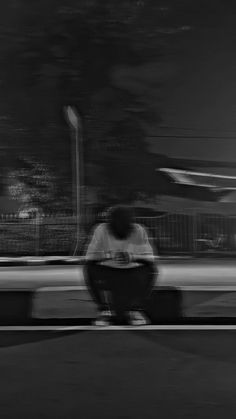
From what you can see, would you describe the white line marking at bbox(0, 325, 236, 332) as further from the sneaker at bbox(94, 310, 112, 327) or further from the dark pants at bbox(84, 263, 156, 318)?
the dark pants at bbox(84, 263, 156, 318)

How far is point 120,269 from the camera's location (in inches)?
213

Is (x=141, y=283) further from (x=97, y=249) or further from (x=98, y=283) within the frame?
(x=97, y=249)

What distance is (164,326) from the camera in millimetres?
5266

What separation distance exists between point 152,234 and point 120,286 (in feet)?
34.8

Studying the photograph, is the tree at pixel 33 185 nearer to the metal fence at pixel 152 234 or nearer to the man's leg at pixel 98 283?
the metal fence at pixel 152 234

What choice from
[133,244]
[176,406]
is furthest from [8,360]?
[133,244]

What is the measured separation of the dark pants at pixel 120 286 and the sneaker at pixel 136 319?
0.05 metres

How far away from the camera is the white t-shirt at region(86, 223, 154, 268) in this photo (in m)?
5.48

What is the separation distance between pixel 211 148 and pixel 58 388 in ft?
51.8

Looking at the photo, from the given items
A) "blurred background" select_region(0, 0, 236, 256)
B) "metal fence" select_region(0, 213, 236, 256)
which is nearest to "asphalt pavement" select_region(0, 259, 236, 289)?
→ "metal fence" select_region(0, 213, 236, 256)

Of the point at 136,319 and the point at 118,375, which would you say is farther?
the point at 136,319

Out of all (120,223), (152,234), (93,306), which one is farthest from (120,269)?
(152,234)

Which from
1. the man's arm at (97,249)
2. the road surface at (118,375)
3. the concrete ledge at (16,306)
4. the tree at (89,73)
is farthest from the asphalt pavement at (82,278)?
the tree at (89,73)

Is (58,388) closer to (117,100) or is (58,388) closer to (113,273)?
(113,273)
